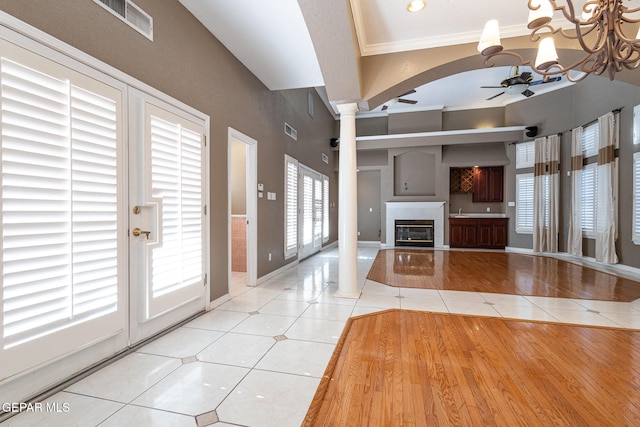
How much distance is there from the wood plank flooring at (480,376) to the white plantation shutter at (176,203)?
1606mm

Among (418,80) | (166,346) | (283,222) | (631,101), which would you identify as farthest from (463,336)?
(631,101)

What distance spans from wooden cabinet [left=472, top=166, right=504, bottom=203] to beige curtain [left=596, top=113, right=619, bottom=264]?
2.80 metres

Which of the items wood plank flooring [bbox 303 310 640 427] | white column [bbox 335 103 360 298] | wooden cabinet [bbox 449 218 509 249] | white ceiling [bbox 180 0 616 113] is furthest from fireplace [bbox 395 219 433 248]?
wood plank flooring [bbox 303 310 640 427]

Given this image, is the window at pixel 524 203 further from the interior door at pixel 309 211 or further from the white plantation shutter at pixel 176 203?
the white plantation shutter at pixel 176 203

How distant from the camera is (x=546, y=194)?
287 inches

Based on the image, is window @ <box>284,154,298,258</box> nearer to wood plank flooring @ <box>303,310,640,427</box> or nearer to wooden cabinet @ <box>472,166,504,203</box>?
wood plank flooring @ <box>303,310,640,427</box>

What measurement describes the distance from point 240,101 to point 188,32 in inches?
40.5

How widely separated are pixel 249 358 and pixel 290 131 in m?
4.26

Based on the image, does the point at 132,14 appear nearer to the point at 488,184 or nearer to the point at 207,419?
the point at 207,419

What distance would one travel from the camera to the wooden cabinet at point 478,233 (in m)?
8.27

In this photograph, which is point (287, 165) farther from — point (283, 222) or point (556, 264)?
point (556, 264)

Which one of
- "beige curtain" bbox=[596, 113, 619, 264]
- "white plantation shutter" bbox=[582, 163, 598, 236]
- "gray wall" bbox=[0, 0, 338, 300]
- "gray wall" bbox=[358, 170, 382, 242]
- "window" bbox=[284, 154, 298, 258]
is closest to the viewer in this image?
"gray wall" bbox=[0, 0, 338, 300]

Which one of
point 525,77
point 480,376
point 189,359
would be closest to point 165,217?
point 189,359

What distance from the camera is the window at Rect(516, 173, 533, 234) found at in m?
7.75
